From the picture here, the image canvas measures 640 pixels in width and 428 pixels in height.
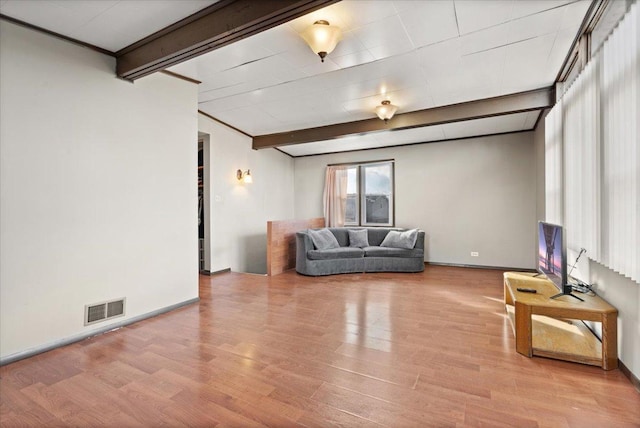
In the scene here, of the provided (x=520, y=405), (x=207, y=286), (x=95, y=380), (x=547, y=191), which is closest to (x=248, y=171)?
(x=207, y=286)

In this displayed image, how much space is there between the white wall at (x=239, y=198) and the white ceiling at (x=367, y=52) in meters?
0.84

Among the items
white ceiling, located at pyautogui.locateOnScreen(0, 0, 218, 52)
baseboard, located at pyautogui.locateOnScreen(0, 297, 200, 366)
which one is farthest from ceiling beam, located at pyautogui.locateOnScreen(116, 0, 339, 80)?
baseboard, located at pyautogui.locateOnScreen(0, 297, 200, 366)

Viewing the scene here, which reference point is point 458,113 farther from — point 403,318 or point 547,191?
point 403,318

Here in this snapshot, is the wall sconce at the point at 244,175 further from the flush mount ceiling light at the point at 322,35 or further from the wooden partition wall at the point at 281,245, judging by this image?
the flush mount ceiling light at the point at 322,35

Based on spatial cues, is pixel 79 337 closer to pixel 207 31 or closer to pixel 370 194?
pixel 207 31

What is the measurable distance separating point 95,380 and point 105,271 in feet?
3.84

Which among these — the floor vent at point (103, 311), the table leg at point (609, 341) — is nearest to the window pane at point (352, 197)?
the floor vent at point (103, 311)

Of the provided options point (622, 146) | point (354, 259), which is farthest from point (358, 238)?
point (622, 146)

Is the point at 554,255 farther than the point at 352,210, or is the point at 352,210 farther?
the point at 352,210

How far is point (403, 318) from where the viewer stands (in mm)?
3287

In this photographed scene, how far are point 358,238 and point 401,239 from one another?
0.87m

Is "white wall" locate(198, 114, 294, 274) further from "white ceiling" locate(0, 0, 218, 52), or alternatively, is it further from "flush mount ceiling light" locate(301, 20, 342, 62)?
"flush mount ceiling light" locate(301, 20, 342, 62)

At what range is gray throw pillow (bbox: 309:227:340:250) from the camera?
558cm

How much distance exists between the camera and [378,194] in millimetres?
7020
